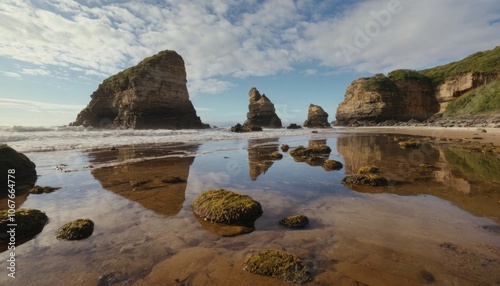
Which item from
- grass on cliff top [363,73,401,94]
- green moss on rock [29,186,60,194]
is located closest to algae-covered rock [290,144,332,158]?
green moss on rock [29,186,60,194]

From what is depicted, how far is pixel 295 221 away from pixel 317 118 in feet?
204

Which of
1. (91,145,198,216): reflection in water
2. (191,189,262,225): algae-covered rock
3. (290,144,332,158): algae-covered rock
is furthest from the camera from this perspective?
(290,144,332,158): algae-covered rock

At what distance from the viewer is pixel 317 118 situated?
6425 cm

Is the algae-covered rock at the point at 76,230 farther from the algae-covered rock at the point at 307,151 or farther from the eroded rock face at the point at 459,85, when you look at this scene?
the eroded rock face at the point at 459,85

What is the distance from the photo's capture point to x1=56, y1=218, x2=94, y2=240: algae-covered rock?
4.40 m

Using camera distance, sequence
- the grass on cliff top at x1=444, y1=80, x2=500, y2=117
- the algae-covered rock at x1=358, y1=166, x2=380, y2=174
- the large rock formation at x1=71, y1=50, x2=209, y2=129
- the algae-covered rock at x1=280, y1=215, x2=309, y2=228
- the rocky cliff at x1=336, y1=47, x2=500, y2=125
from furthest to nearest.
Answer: the rocky cliff at x1=336, y1=47, x2=500, y2=125 → the large rock formation at x1=71, y1=50, x2=209, y2=129 → the grass on cliff top at x1=444, y1=80, x2=500, y2=117 → the algae-covered rock at x1=358, y1=166, x2=380, y2=174 → the algae-covered rock at x1=280, y1=215, x2=309, y2=228

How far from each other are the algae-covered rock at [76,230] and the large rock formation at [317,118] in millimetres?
61667

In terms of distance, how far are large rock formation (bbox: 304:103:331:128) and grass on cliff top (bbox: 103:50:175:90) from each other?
121ft

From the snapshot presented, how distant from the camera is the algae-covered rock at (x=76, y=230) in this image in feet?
14.4

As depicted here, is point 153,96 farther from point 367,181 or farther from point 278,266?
point 278,266

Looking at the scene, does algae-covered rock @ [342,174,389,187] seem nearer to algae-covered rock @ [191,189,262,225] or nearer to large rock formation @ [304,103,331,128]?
algae-covered rock @ [191,189,262,225]

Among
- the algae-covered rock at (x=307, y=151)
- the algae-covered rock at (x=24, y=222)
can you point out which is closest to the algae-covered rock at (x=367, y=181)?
the algae-covered rock at (x=307, y=151)

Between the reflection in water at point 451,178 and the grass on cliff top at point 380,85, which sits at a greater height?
the grass on cliff top at point 380,85

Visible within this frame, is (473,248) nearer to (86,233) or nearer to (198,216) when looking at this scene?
(198,216)
